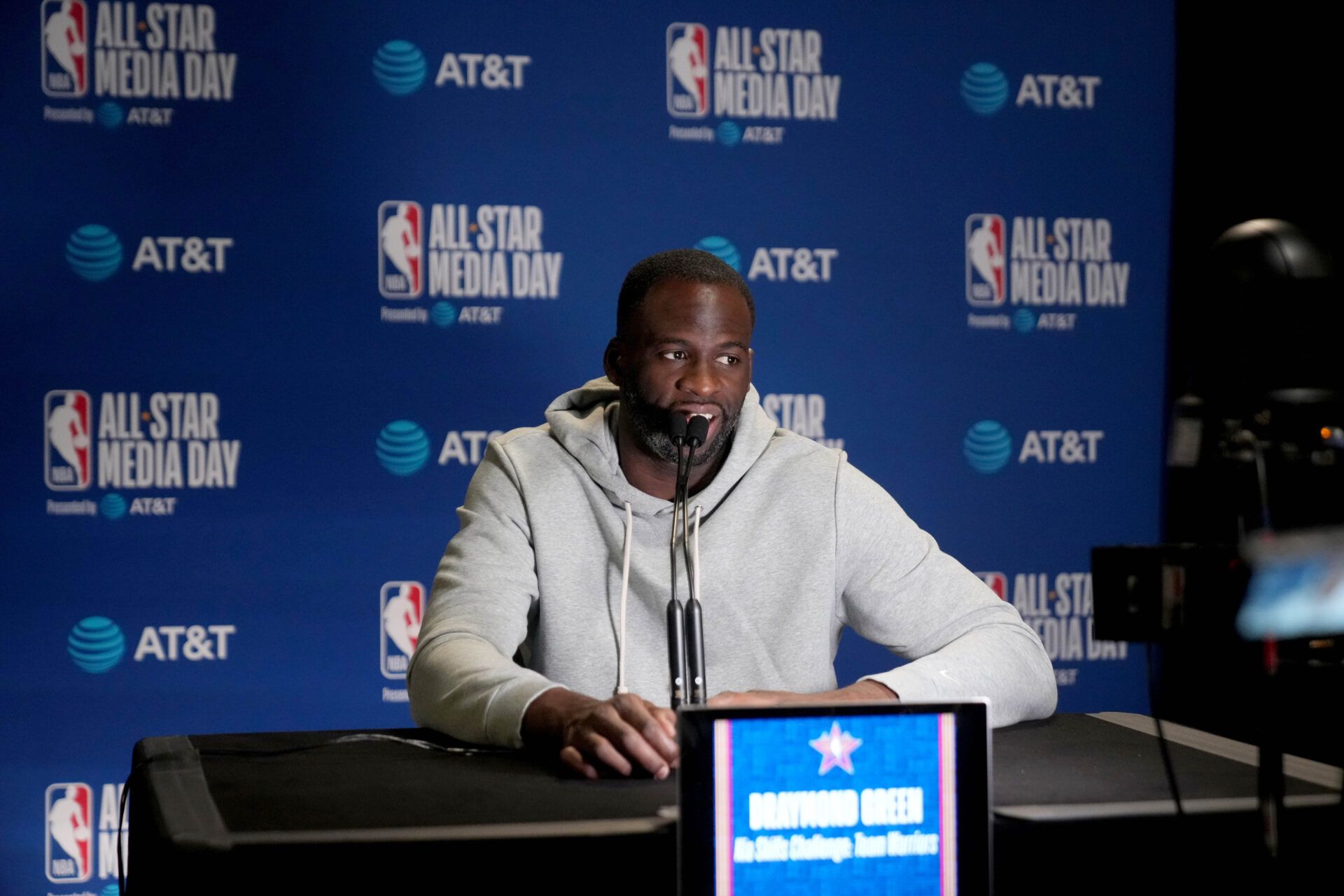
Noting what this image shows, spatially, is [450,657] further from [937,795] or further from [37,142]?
[37,142]

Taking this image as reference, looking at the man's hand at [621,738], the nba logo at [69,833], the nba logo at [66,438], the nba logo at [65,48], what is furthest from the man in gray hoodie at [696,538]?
the nba logo at [65,48]

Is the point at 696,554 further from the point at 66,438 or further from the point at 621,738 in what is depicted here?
the point at 66,438

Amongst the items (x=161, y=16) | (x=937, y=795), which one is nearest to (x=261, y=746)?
(x=937, y=795)

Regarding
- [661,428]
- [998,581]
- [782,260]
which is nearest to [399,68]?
[782,260]

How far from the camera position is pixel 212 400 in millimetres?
2998

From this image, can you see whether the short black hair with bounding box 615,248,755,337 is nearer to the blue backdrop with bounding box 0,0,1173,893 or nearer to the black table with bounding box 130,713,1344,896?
the black table with bounding box 130,713,1344,896

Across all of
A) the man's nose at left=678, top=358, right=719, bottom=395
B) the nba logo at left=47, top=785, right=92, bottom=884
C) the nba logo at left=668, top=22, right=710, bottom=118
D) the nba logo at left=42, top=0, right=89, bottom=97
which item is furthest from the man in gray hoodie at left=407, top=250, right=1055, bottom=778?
the nba logo at left=42, top=0, right=89, bottom=97

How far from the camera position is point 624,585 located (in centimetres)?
187

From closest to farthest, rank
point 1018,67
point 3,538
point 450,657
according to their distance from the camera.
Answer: point 450,657 → point 3,538 → point 1018,67

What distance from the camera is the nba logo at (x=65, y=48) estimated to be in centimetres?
295

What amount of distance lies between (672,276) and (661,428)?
23 cm

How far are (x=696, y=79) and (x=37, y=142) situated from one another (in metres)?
1.56

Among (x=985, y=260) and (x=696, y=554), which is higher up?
(x=985, y=260)

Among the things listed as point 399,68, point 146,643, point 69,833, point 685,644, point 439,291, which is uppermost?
point 399,68
